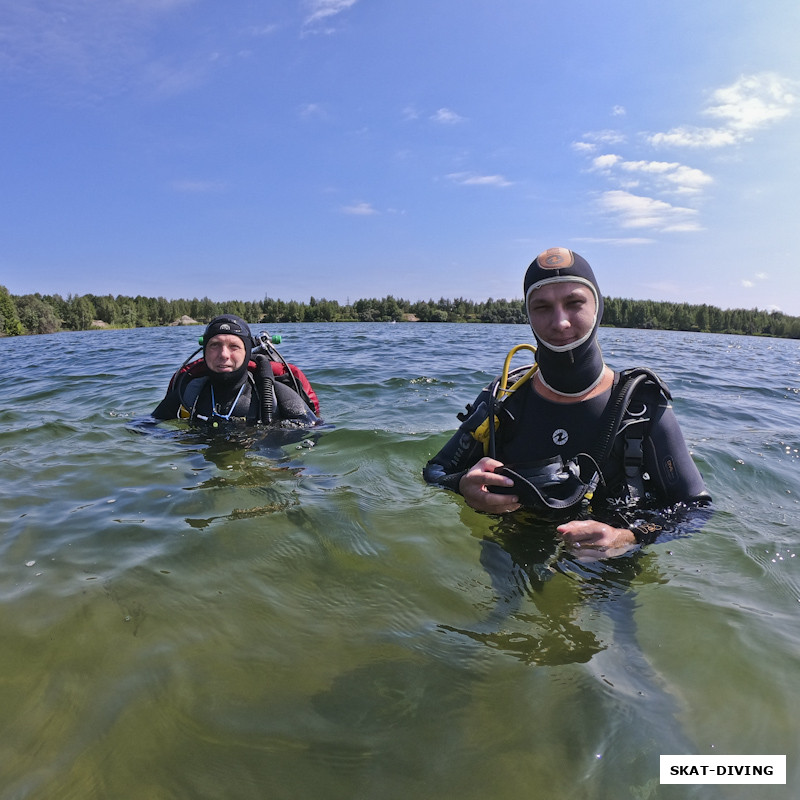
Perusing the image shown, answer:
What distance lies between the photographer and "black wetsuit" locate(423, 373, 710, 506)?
2.86m

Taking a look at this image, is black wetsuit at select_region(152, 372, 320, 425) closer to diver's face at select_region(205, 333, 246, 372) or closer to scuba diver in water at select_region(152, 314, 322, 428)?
scuba diver in water at select_region(152, 314, 322, 428)

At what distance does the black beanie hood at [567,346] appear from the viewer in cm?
291

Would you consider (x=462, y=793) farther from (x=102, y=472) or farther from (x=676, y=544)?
(x=102, y=472)

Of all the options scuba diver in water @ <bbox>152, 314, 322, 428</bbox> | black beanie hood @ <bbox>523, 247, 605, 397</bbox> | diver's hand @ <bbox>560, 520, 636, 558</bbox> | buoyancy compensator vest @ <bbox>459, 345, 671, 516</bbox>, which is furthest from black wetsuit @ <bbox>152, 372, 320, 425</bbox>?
diver's hand @ <bbox>560, 520, 636, 558</bbox>

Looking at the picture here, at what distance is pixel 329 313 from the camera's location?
95688 mm

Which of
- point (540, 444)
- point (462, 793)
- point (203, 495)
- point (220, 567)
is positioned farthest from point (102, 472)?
point (462, 793)

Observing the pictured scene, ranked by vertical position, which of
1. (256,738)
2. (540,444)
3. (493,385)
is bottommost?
(256,738)

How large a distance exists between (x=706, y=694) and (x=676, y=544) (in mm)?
1685

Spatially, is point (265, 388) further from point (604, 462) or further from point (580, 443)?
point (604, 462)

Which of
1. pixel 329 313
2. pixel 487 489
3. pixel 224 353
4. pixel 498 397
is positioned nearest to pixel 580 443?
pixel 498 397

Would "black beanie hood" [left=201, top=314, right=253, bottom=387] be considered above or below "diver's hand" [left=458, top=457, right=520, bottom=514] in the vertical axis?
above

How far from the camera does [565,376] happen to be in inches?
122

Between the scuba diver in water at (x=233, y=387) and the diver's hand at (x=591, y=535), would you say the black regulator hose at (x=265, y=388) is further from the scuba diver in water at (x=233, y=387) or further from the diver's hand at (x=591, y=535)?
the diver's hand at (x=591, y=535)

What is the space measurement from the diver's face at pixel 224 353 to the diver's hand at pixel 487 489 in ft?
13.6
